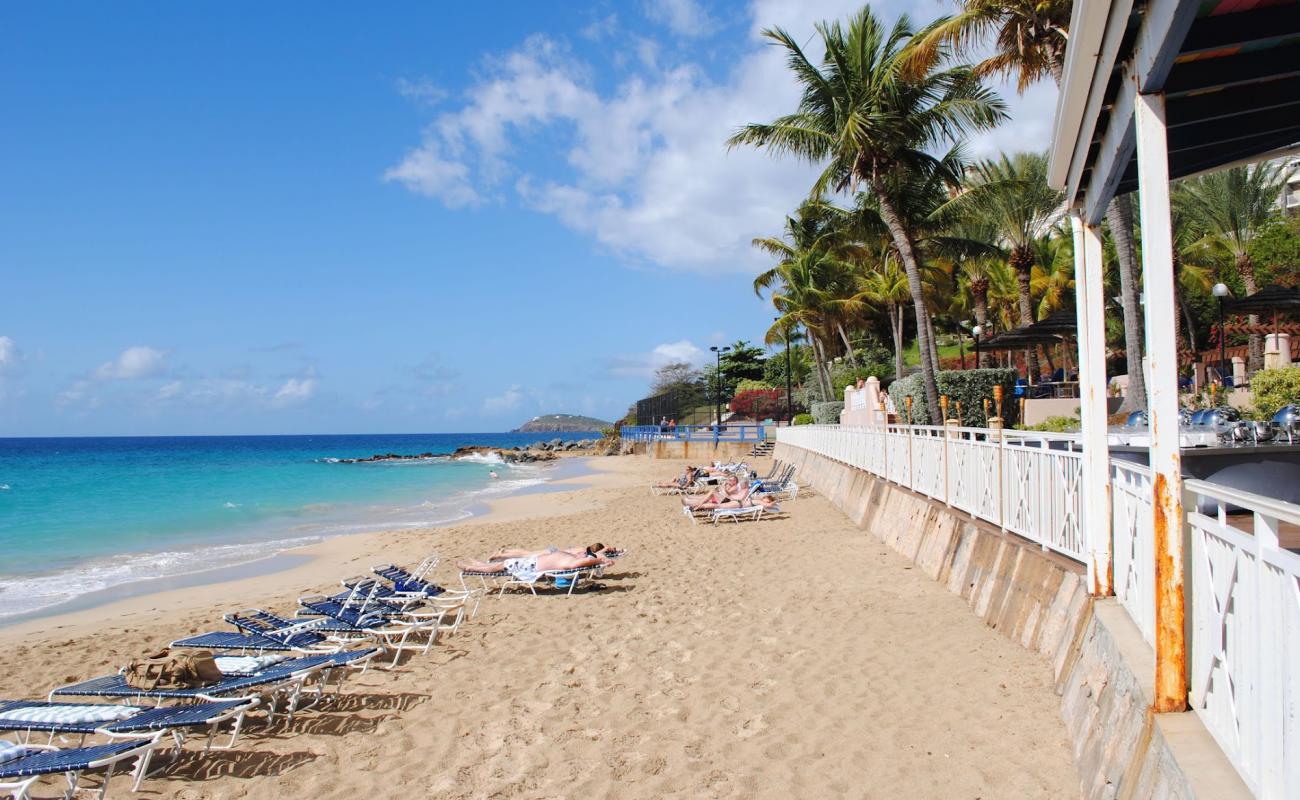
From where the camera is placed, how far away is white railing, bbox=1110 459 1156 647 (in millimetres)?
3818

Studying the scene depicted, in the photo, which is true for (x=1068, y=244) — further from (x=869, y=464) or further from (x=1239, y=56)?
(x=1239, y=56)

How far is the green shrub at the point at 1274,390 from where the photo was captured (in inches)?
527

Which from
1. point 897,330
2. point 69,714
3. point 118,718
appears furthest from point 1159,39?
point 897,330

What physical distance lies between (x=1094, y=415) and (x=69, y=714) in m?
6.91

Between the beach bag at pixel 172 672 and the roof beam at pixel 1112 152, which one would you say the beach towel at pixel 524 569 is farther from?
the roof beam at pixel 1112 152

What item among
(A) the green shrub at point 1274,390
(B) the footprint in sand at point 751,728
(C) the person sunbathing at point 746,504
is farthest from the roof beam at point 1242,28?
(C) the person sunbathing at point 746,504

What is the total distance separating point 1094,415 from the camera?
16.4 feet

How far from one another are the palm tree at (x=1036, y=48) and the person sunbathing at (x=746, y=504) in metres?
6.78

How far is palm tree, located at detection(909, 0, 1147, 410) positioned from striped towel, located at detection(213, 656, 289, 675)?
13.3 meters

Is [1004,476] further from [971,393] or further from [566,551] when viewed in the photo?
[971,393]

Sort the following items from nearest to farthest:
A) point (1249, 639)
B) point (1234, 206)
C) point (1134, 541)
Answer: point (1249, 639), point (1134, 541), point (1234, 206)

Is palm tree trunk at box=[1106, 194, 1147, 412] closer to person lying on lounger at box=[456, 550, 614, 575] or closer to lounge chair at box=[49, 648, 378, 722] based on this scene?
person lying on lounger at box=[456, 550, 614, 575]

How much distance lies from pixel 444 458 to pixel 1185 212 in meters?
58.7

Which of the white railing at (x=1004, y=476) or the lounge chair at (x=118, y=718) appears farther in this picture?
the white railing at (x=1004, y=476)
